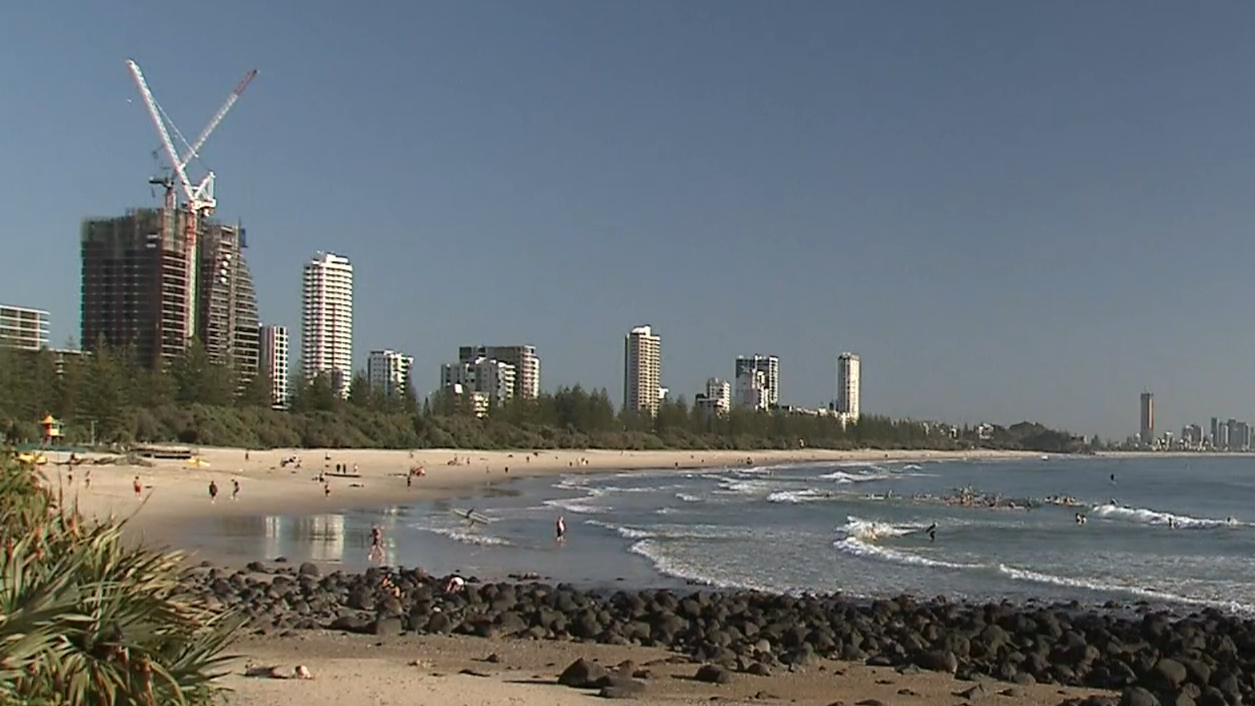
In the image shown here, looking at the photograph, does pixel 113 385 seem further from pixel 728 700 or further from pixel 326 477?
pixel 728 700

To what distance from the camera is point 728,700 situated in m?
13.7

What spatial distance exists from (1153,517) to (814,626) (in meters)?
41.1

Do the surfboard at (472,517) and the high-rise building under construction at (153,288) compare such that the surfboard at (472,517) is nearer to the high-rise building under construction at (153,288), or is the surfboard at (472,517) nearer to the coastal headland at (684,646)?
the coastal headland at (684,646)

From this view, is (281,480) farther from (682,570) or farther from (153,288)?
(153,288)

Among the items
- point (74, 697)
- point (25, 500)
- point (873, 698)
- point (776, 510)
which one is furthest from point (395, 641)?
point (776, 510)

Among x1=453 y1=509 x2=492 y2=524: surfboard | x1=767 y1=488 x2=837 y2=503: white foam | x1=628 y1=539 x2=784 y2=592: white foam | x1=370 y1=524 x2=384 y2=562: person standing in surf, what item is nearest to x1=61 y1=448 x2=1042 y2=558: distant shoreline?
x1=453 y1=509 x2=492 y2=524: surfboard

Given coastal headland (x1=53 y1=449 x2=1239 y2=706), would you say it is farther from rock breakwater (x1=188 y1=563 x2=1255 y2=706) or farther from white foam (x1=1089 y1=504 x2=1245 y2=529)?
white foam (x1=1089 y1=504 x2=1245 y2=529)

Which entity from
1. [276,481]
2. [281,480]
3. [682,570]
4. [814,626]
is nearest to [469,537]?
[682,570]

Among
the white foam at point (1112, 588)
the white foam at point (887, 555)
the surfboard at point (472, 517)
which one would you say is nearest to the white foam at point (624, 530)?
the surfboard at point (472, 517)

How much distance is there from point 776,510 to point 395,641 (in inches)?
1503

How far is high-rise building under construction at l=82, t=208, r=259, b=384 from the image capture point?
132m

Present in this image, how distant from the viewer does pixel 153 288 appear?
131m

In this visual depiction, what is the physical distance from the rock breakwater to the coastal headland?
1.9 inches

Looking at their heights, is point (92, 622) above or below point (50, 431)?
above
